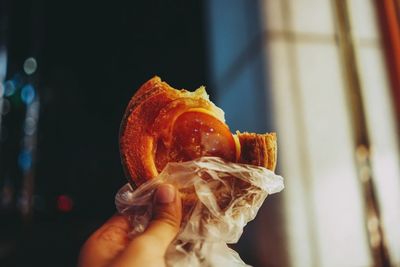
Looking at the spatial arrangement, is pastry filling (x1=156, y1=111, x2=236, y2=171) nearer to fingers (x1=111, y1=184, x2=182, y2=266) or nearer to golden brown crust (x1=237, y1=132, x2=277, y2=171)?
golden brown crust (x1=237, y1=132, x2=277, y2=171)

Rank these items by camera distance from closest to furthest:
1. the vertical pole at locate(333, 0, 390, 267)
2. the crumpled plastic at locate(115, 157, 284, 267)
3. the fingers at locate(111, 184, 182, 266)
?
the fingers at locate(111, 184, 182, 266) < the crumpled plastic at locate(115, 157, 284, 267) < the vertical pole at locate(333, 0, 390, 267)

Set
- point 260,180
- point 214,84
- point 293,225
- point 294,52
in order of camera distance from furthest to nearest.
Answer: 1. point 214,84
2. point 294,52
3. point 293,225
4. point 260,180

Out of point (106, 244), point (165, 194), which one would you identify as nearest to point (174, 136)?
point (165, 194)

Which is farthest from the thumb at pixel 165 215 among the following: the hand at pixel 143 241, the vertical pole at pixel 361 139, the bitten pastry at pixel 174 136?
the vertical pole at pixel 361 139

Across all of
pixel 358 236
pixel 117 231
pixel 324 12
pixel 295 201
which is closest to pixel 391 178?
pixel 358 236

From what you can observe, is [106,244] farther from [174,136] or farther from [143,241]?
[174,136]

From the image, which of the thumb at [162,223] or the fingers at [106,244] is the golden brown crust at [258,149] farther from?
the fingers at [106,244]

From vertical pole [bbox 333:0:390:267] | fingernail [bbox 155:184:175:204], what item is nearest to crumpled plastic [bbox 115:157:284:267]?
fingernail [bbox 155:184:175:204]

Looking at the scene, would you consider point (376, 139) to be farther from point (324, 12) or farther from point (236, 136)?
point (236, 136)
